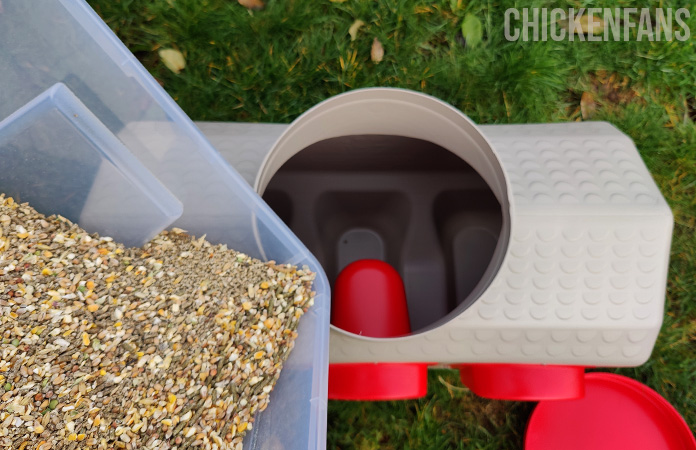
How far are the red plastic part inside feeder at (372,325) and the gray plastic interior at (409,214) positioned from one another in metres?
0.21

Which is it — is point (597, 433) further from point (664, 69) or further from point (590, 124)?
point (664, 69)

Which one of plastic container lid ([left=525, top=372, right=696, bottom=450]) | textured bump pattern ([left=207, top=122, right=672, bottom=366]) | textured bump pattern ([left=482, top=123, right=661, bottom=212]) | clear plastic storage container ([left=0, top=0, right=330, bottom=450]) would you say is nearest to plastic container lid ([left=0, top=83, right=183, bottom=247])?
clear plastic storage container ([left=0, top=0, right=330, bottom=450])

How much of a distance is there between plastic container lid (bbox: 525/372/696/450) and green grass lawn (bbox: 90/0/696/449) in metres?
0.08

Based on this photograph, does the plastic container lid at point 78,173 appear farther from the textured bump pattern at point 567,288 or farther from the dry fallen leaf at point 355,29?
the dry fallen leaf at point 355,29

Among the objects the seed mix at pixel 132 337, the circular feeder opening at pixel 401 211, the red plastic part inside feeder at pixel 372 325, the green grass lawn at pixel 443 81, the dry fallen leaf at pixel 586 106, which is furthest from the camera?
the dry fallen leaf at pixel 586 106

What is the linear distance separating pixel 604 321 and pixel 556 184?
0.76ft

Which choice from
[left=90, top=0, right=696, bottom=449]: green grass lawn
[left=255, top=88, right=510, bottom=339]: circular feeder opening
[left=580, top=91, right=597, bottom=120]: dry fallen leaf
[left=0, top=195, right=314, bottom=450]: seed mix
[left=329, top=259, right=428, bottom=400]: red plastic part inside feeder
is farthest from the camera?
[left=580, top=91, right=597, bottom=120]: dry fallen leaf

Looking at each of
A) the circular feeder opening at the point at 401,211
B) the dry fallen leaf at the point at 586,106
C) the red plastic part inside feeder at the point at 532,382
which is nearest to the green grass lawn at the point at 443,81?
the dry fallen leaf at the point at 586,106

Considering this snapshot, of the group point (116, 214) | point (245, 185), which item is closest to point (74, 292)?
point (116, 214)

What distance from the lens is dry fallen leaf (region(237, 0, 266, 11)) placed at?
Result: 1.22m

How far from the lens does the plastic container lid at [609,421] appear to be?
3.50 feet

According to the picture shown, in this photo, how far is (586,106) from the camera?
4.25ft

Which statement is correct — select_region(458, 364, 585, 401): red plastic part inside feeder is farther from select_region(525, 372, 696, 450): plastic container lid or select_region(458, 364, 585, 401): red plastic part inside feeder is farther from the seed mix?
the seed mix

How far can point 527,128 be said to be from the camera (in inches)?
38.0
